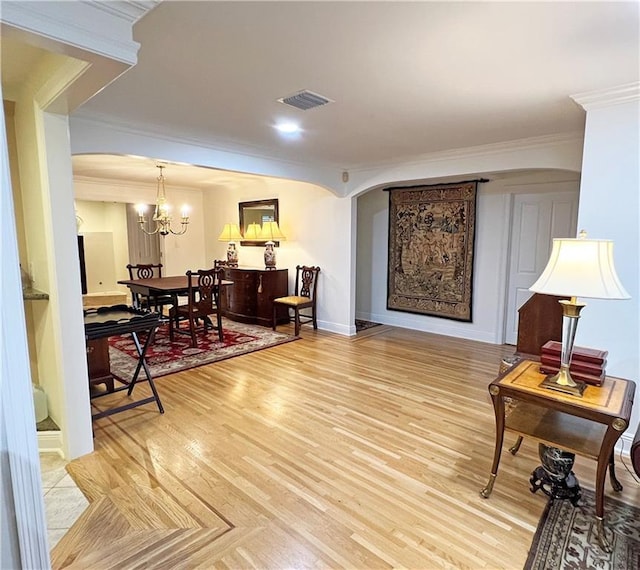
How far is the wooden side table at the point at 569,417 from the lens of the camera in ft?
5.88

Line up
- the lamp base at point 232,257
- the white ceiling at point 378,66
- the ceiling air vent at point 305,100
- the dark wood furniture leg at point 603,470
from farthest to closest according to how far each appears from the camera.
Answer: the lamp base at point 232,257 → the ceiling air vent at point 305,100 → the dark wood furniture leg at point 603,470 → the white ceiling at point 378,66

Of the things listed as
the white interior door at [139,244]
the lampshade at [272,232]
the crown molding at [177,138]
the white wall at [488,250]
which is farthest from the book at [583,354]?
the white interior door at [139,244]

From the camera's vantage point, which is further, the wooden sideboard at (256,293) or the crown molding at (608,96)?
the wooden sideboard at (256,293)

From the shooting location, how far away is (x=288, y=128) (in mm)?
3363

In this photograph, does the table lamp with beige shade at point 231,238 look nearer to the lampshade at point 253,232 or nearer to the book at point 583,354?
the lampshade at point 253,232

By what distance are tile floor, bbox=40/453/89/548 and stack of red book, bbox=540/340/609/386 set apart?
267 cm

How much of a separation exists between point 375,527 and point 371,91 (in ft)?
8.21

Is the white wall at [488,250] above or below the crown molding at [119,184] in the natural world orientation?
below

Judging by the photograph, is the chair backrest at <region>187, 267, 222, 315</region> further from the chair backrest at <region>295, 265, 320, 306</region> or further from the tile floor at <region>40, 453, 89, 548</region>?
the tile floor at <region>40, 453, 89, 548</region>

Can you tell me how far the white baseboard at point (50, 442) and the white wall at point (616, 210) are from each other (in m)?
3.67

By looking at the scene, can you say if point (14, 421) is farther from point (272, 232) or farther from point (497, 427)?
point (272, 232)

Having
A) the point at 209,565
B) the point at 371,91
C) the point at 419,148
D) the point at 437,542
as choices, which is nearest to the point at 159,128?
the point at 371,91

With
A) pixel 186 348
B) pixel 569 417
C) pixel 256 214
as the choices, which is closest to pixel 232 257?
pixel 256 214

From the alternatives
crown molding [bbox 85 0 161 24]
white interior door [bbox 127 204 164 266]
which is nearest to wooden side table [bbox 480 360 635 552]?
crown molding [bbox 85 0 161 24]
